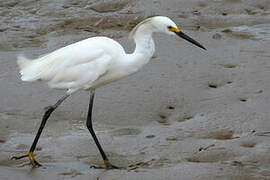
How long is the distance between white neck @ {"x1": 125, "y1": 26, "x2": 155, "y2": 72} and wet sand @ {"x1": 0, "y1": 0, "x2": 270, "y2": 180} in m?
0.84

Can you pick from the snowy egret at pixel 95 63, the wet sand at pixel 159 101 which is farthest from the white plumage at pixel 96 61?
the wet sand at pixel 159 101

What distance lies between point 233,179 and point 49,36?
14.9ft

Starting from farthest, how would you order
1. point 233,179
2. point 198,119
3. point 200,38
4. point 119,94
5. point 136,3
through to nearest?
1. point 136,3
2. point 200,38
3. point 119,94
4. point 198,119
5. point 233,179

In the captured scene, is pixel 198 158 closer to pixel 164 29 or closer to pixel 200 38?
pixel 164 29

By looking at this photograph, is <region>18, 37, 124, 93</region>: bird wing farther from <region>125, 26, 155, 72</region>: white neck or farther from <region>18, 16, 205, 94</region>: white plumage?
<region>125, 26, 155, 72</region>: white neck

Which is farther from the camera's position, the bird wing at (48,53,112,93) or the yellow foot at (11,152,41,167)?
the bird wing at (48,53,112,93)

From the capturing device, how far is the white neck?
5.55 metres

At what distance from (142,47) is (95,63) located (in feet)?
1.50

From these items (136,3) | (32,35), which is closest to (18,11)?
(32,35)

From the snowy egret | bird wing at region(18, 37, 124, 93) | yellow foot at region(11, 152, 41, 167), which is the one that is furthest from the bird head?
yellow foot at region(11, 152, 41, 167)

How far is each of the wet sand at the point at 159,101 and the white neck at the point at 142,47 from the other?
0.84 m

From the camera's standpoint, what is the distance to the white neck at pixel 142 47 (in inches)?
218

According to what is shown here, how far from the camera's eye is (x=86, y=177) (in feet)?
17.0

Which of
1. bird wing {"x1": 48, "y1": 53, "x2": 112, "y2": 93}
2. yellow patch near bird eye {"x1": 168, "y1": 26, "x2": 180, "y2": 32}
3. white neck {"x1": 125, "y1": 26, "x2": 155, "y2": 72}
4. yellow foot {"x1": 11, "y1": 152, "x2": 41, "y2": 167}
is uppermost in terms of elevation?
yellow patch near bird eye {"x1": 168, "y1": 26, "x2": 180, "y2": 32}
